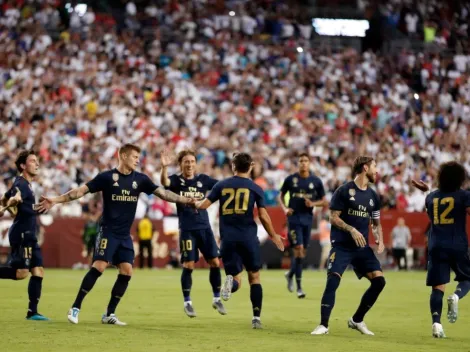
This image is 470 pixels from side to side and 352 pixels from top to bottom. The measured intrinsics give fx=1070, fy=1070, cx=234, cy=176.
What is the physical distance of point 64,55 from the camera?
37250 millimetres

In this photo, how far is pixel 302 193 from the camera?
21594 millimetres

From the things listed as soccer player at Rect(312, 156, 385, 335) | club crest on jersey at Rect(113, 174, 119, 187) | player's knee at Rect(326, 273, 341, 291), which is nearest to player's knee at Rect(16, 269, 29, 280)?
club crest on jersey at Rect(113, 174, 119, 187)

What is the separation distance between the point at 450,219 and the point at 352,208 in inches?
49.2

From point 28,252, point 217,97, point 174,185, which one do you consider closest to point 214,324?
point 28,252

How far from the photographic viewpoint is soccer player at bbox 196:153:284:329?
46.2 feet

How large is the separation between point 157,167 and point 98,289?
1154 centimetres

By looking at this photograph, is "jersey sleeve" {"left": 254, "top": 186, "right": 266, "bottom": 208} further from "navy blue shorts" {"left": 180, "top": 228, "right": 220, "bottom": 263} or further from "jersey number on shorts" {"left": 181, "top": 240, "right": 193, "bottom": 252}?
"jersey number on shorts" {"left": 181, "top": 240, "right": 193, "bottom": 252}

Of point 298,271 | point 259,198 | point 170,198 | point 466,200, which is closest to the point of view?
point 466,200

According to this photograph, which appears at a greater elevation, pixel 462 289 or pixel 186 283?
pixel 462 289

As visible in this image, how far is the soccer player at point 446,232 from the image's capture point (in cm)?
1331

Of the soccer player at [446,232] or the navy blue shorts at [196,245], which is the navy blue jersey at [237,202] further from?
the navy blue shorts at [196,245]

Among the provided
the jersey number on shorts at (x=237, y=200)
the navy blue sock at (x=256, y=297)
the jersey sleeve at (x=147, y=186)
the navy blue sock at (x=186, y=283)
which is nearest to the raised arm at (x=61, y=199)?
the jersey sleeve at (x=147, y=186)

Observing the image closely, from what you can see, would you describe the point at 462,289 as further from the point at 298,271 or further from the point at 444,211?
the point at 298,271

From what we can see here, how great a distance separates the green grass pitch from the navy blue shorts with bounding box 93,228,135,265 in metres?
0.90
